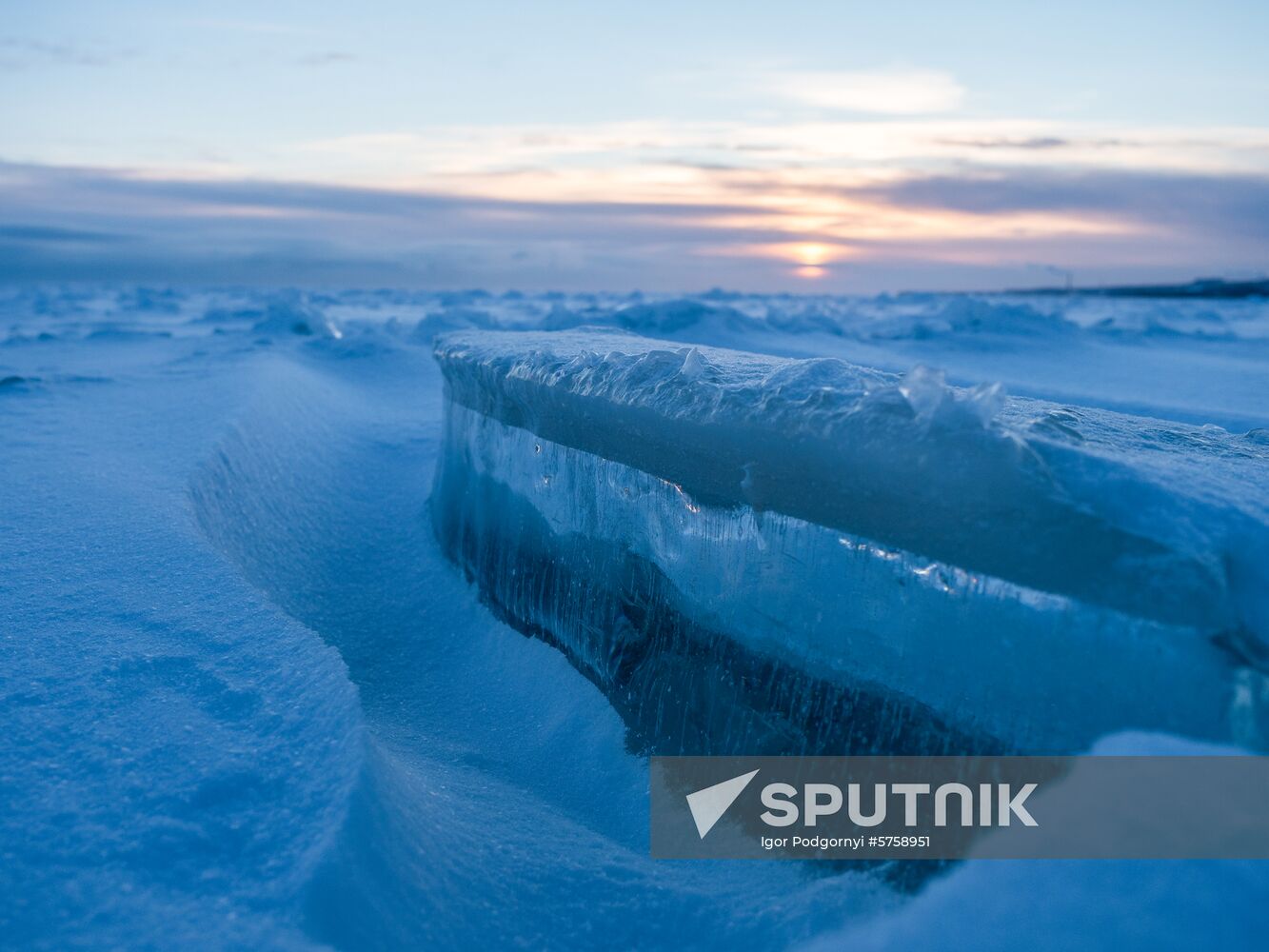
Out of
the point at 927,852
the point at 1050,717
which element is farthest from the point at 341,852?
the point at 1050,717

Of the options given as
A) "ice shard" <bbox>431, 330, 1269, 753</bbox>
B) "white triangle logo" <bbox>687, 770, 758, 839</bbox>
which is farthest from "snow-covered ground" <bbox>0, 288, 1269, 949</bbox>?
"white triangle logo" <bbox>687, 770, 758, 839</bbox>

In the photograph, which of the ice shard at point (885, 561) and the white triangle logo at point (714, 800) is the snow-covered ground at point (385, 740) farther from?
the white triangle logo at point (714, 800)

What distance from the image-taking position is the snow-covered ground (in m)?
1.04

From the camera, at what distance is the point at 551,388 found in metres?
2.16

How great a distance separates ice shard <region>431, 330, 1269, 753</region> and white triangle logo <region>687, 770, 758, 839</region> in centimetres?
6

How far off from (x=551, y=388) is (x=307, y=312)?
858 centimetres

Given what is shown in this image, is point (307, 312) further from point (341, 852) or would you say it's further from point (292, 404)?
point (341, 852)

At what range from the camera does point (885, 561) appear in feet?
4.65

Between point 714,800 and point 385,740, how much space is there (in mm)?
722

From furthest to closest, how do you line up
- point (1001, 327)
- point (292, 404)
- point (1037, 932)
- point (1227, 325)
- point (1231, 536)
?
point (1227, 325) → point (1001, 327) → point (292, 404) → point (1231, 536) → point (1037, 932)

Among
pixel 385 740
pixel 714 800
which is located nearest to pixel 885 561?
pixel 714 800

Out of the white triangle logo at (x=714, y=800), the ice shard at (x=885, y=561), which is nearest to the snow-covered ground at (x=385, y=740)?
the ice shard at (x=885, y=561)

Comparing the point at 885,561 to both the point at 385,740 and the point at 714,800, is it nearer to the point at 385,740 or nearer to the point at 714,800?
the point at 714,800

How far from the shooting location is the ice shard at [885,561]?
1139 mm
